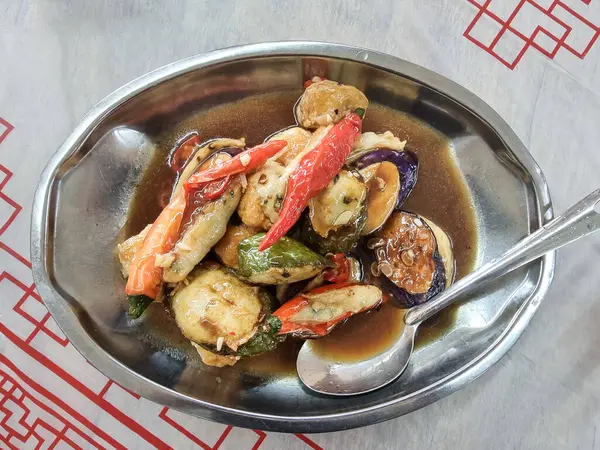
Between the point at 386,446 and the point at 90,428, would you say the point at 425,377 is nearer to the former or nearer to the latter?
the point at 386,446

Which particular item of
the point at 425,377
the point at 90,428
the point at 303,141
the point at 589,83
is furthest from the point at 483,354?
the point at 90,428

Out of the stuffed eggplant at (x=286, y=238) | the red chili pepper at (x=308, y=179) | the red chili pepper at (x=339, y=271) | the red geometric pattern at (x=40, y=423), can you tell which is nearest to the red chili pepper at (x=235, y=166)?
the stuffed eggplant at (x=286, y=238)

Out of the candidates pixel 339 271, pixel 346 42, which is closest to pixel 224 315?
pixel 339 271

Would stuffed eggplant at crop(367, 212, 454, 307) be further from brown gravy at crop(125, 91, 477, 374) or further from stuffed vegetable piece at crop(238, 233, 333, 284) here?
stuffed vegetable piece at crop(238, 233, 333, 284)

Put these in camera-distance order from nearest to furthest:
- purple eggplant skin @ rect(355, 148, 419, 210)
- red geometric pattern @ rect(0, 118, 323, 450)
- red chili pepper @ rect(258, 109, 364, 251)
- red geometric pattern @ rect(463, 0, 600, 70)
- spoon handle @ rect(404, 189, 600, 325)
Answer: red chili pepper @ rect(258, 109, 364, 251)
spoon handle @ rect(404, 189, 600, 325)
purple eggplant skin @ rect(355, 148, 419, 210)
red geometric pattern @ rect(0, 118, 323, 450)
red geometric pattern @ rect(463, 0, 600, 70)

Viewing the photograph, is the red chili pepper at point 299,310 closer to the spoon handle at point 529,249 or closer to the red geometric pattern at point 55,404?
the spoon handle at point 529,249

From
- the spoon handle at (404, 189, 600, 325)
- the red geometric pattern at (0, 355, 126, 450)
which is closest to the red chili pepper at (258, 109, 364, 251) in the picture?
the spoon handle at (404, 189, 600, 325)
